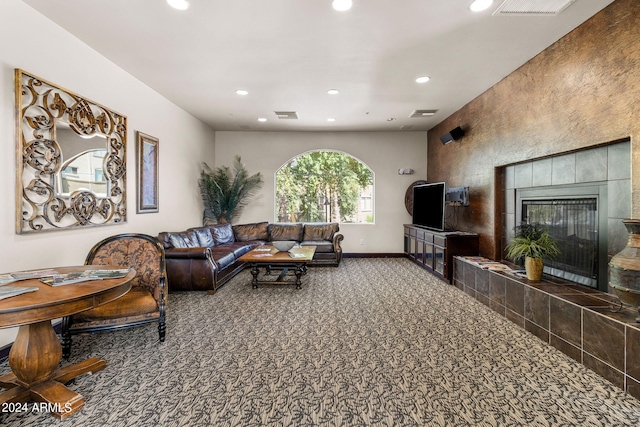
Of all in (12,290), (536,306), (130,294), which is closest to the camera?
(12,290)

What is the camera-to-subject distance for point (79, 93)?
3053 millimetres

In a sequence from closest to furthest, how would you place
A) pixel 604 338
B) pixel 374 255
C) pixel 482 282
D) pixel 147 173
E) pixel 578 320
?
pixel 604 338 < pixel 578 320 < pixel 482 282 < pixel 147 173 < pixel 374 255

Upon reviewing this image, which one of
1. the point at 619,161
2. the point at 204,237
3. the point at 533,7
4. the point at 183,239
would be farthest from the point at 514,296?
the point at 204,237

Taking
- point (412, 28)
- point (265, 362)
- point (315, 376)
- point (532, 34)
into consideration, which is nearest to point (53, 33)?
point (412, 28)

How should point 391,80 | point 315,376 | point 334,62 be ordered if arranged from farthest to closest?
point 391,80, point 334,62, point 315,376

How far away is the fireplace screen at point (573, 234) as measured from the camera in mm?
2848

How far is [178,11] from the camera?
2.55m

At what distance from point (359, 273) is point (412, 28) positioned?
3.71 metres

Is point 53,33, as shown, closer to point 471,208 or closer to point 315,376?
point 315,376

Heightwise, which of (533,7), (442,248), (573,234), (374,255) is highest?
(533,7)

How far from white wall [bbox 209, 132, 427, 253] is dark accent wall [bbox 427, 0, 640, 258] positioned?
168 centimetres

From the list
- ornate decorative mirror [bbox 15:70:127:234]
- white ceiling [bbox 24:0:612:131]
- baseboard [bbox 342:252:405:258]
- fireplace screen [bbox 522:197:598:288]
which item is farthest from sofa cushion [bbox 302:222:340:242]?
fireplace screen [bbox 522:197:598:288]

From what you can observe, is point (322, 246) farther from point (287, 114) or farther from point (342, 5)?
point (342, 5)

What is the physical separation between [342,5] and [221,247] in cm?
415
